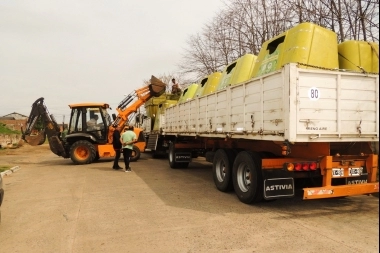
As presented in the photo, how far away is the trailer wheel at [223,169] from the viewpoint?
7012 mm

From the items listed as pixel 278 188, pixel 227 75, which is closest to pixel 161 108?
pixel 227 75

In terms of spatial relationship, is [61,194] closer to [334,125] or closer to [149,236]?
[149,236]

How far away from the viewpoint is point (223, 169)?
7.51 m

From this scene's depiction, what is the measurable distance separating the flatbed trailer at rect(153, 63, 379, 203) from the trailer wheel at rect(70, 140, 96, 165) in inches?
341

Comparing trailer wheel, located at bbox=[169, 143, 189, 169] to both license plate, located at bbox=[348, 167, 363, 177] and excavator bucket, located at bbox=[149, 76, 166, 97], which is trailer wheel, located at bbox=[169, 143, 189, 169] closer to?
excavator bucket, located at bbox=[149, 76, 166, 97]

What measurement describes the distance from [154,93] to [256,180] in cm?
1066

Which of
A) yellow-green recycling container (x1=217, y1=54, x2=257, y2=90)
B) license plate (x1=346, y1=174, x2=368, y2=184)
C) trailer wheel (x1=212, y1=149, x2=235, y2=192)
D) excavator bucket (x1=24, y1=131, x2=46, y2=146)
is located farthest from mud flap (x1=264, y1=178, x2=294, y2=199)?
excavator bucket (x1=24, y1=131, x2=46, y2=146)

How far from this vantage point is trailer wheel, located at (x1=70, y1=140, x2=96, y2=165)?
45.2ft

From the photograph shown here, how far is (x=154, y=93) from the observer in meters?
15.6

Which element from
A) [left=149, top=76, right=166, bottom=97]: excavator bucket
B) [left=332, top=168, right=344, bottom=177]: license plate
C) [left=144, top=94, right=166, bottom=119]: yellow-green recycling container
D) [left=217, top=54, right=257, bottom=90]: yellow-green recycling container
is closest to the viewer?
[left=332, top=168, right=344, bottom=177]: license plate

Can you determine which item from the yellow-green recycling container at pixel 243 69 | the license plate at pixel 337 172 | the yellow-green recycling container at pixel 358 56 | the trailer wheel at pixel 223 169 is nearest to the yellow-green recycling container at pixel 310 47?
the yellow-green recycling container at pixel 358 56

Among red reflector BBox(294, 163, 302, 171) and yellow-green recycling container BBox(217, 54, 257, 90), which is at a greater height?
yellow-green recycling container BBox(217, 54, 257, 90)

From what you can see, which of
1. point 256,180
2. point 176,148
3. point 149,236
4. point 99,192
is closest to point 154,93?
point 176,148

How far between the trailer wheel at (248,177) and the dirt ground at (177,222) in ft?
0.66
